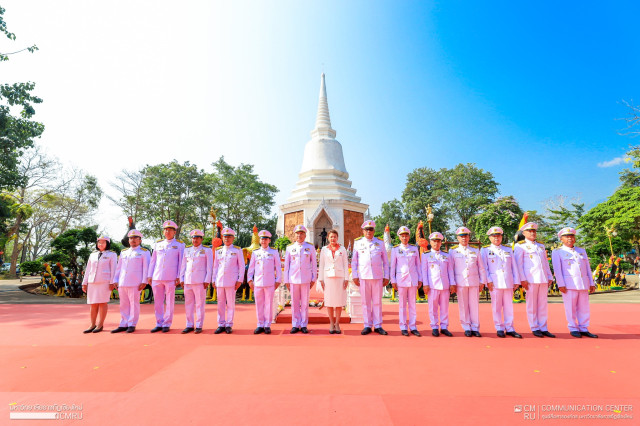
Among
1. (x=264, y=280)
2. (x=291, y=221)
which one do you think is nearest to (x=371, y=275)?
(x=264, y=280)

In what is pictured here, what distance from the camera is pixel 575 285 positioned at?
5707mm

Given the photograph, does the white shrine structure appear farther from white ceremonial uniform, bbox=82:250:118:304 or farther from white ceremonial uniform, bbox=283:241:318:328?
white ceremonial uniform, bbox=82:250:118:304

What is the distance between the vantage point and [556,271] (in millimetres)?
5953

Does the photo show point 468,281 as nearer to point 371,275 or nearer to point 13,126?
point 371,275

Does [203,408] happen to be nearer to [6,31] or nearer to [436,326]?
[436,326]

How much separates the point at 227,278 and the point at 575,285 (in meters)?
6.42

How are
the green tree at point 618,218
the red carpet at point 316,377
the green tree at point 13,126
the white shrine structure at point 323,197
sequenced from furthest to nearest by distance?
the white shrine structure at point 323,197, the green tree at point 618,218, the green tree at point 13,126, the red carpet at point 316,377

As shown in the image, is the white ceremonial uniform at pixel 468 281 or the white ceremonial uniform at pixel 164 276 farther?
the white ceremonial uniform at pixel 164 276

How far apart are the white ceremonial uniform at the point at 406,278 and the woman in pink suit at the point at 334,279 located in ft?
3.25

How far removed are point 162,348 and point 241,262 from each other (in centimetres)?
203

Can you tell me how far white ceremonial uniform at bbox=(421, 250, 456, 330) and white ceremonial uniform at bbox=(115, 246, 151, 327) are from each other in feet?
18.1

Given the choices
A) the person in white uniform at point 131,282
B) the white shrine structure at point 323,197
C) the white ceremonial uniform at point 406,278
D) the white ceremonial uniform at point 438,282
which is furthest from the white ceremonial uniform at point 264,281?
the white shrine structure at point 323,197

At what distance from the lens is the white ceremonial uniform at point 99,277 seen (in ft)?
19.7

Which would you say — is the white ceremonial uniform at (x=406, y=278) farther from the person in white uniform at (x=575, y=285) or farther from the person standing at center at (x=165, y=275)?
the person standing at center at (x=165, y=275)
